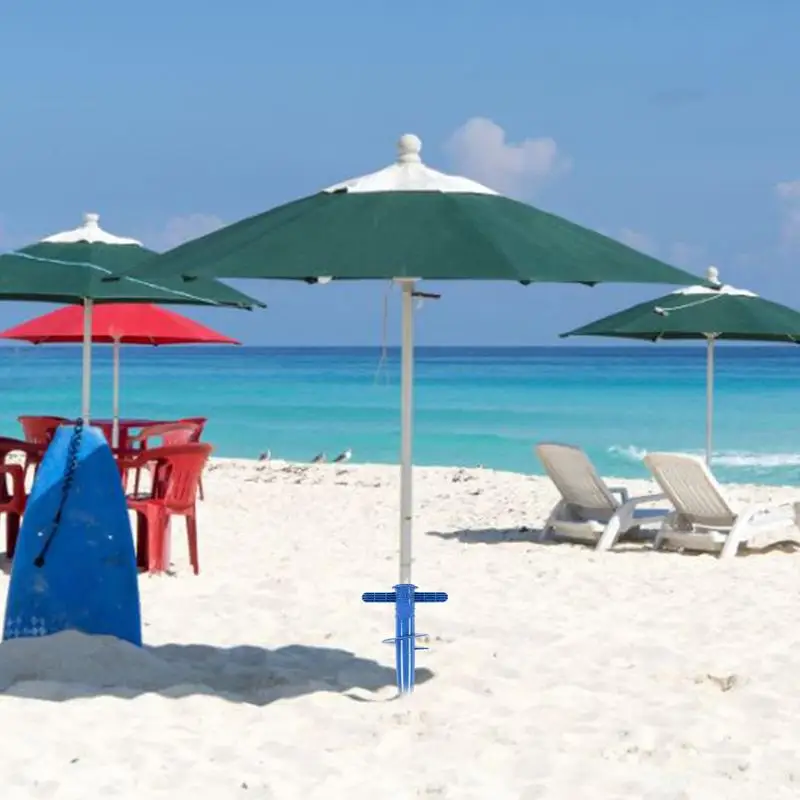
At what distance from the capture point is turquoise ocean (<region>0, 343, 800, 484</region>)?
2824 cm

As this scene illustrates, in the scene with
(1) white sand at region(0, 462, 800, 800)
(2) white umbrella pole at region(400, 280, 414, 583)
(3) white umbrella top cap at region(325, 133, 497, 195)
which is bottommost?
(1) white sand at region(0, 462, 800, 800)

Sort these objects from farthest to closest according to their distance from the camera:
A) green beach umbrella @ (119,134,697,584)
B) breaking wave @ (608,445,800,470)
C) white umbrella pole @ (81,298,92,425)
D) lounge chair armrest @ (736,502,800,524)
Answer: breaking wave @ (608,445,800,470) → lounge chair armrest @ (736,502,800,524) → white umbrella pole @ (81,298,92,425) → green beach umbrella @ (119,134,697,584)

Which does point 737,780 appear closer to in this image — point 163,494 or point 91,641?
point 91,641

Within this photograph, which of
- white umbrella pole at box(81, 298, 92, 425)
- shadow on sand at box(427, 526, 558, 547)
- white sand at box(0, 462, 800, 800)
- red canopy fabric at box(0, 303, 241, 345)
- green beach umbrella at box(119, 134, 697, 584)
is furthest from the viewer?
red canopy fabric at box(0, 303, 241, 345)

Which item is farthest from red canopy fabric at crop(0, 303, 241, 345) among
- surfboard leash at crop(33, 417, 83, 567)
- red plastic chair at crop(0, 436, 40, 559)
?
surfboard leash at crop(33, 417, 83, 567)

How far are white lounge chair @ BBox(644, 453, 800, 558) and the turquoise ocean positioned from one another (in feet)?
24.4

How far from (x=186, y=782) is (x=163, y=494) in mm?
4013

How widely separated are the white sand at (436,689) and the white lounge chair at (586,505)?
0.61 meters

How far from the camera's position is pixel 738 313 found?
9.75m

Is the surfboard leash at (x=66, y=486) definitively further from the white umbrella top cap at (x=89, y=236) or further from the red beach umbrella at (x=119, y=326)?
the red beach umbrella at (x=119, y=326)

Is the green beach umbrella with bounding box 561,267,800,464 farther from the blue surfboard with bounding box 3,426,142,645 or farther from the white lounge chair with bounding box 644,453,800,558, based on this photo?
the blue surfboard with bounding box 3,426,142,645

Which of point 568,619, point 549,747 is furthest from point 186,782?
point 568,619

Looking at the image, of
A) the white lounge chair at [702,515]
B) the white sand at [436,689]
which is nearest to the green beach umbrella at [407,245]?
the white sand at [436,689]

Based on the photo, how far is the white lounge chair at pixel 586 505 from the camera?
9.34 meters
